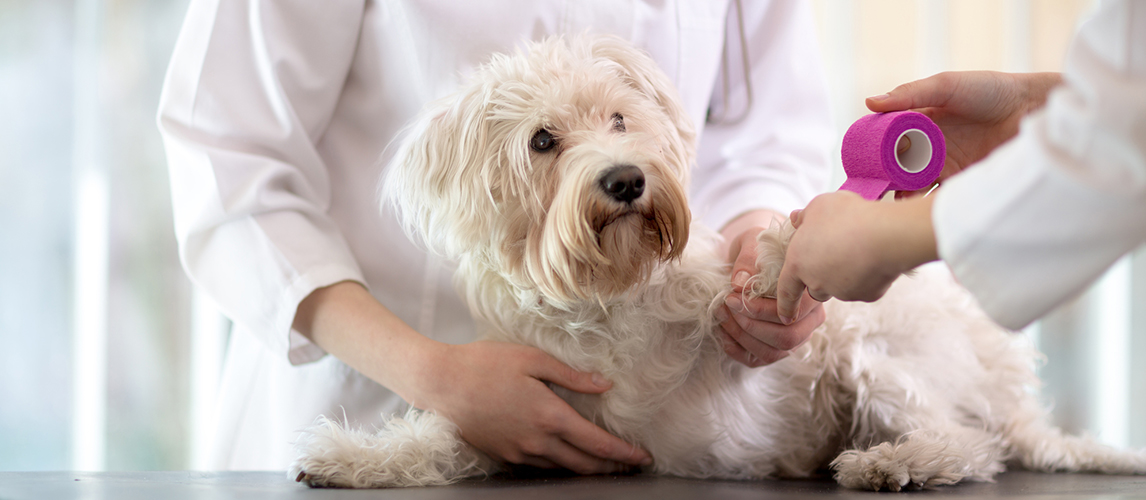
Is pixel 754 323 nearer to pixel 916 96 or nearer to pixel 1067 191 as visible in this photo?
pixel 916 96

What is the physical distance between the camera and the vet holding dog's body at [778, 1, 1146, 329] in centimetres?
50

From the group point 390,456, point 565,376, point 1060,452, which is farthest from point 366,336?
point 1060,452

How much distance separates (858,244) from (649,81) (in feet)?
2.08

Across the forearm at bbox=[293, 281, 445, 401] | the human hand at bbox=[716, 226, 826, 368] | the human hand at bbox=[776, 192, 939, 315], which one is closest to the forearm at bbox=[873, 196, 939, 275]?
the human hand at bbox=[776, 192, 939, 315]

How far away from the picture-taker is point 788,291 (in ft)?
2.51

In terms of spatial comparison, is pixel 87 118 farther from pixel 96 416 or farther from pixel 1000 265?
pixel 1000 265

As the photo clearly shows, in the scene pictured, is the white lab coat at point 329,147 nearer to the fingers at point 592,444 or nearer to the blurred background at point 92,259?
the fingers at point 592,444

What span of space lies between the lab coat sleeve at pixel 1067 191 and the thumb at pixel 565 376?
0.59 metres

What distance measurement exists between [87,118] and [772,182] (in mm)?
2258

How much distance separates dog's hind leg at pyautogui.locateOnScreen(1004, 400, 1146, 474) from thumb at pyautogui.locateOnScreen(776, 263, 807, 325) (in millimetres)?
742

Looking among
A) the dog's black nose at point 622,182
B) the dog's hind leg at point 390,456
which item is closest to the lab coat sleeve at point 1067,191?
the dog's black nose at point 622,182

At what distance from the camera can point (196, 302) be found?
2438mm

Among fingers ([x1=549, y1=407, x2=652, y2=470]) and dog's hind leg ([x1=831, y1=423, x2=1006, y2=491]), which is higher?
dog's hind leg ([x1=831, y1=423, x2=1006, y2=491])

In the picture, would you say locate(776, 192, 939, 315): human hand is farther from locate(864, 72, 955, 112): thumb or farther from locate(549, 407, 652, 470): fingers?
locate(549, 407, 652, 470): fingers
